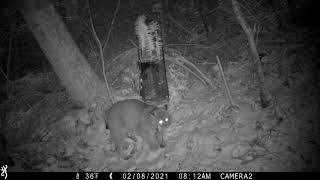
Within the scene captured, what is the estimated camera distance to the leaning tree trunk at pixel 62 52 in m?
6.59

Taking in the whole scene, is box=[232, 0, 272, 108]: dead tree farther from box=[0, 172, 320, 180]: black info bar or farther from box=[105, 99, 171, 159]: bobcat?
box=[105, 99, 171, 159]: bobcat

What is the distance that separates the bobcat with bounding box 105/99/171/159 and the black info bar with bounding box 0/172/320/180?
78 centimetres

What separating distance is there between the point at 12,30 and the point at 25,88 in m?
2.41

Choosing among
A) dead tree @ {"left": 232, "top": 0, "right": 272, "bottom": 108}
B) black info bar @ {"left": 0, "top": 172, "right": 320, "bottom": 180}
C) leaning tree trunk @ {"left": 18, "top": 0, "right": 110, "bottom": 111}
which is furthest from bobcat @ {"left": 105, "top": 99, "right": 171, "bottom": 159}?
dead tree @ {"left": 232, "top": 0, "right": 272, "bottom": 108}

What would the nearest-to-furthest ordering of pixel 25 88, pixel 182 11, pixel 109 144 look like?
pixel 109 144, pixel 25 88, pixel 182 11

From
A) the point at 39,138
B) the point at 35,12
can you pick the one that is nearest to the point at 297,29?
the point at 35,12

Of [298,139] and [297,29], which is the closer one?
[298,139]

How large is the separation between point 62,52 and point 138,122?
2.81 metres

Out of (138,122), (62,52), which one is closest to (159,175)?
(138,122)

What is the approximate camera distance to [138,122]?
6066 mm

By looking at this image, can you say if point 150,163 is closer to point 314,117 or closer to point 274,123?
point 274,123

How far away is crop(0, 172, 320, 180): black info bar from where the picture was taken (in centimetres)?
441

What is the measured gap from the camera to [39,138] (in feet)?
24.2

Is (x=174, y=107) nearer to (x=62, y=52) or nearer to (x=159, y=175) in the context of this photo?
(x=159, y=175)
